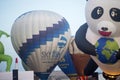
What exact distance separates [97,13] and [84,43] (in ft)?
1.13

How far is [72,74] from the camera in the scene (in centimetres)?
414

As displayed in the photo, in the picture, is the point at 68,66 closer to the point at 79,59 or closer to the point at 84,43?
the point at 79,59

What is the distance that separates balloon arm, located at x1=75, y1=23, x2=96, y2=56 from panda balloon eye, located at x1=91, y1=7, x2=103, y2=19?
26cm

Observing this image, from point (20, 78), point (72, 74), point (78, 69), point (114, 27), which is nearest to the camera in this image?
point (114, 27)

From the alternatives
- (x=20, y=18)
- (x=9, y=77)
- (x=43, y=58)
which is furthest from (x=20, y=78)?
(x=20, y=18)

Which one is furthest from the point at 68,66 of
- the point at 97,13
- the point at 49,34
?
the point at 97,13

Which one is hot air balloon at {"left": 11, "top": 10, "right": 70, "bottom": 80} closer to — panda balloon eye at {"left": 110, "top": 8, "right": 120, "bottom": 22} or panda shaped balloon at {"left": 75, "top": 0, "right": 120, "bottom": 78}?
panda shaped balloon at {"left": 75, "top": 0, "right": 120, "bottom": 78}

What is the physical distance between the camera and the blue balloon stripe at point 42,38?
384cm

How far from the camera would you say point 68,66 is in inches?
164

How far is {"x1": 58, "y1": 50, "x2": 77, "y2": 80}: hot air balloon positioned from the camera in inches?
161

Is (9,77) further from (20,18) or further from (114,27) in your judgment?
(114,27)

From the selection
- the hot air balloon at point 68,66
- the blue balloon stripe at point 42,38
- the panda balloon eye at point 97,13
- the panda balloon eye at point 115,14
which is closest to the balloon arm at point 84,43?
the panda balloon eye at point 97,13

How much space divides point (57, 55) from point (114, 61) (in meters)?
1.11

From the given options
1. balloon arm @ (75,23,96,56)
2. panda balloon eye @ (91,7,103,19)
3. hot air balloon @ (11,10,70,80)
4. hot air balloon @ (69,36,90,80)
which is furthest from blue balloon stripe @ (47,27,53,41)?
panda balloon eye @ (91,7,103,19)
